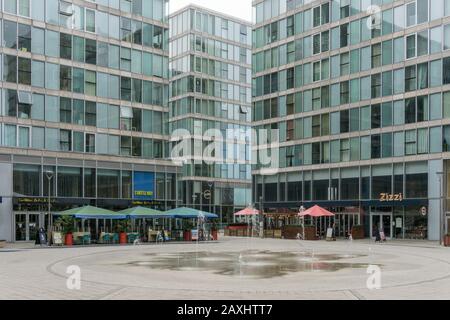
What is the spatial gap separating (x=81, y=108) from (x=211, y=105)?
45.0 m

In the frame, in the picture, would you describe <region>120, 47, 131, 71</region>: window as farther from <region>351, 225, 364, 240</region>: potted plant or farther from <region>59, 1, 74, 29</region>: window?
<region>351, 225, 364, 240</region>: potted plant

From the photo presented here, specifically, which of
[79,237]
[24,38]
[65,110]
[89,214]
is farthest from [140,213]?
[24,38]

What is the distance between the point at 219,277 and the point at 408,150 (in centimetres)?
4004

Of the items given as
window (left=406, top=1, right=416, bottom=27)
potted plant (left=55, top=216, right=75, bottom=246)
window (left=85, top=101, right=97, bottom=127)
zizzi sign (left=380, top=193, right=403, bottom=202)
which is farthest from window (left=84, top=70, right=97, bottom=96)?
window (left=406, top=1, right=416, bottom=27)

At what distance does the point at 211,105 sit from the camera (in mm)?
100750

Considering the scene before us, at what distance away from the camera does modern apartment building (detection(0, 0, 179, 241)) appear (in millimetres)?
52000

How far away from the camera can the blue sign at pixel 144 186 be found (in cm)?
6006

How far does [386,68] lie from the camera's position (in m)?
59.3

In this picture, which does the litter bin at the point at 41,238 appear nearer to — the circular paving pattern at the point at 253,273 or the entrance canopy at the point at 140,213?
the entrance canopy at the point at 140,213

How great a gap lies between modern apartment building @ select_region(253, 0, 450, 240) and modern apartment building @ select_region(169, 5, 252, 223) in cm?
2341

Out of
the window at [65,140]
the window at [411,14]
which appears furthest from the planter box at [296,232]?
the window at [65,140]

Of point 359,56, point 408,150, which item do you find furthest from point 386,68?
point 408,150

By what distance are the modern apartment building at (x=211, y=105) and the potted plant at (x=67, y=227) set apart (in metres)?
48.0
